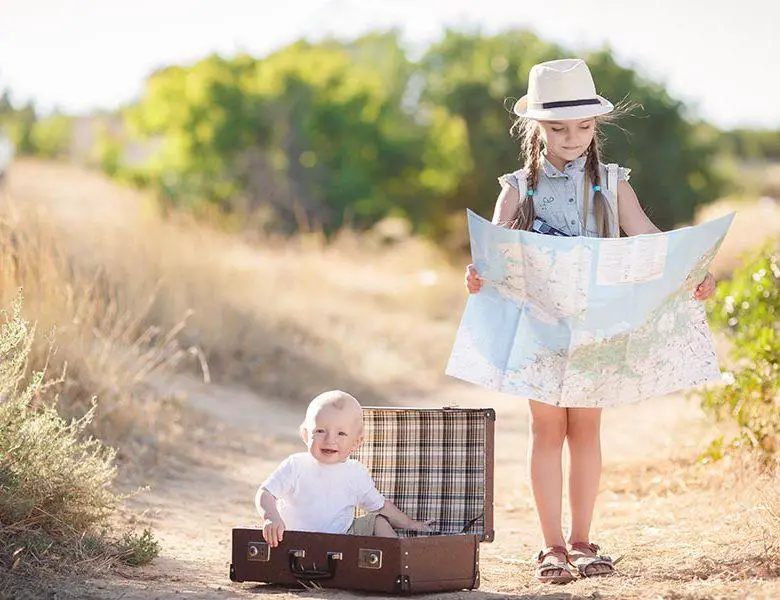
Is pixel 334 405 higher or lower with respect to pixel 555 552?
higher

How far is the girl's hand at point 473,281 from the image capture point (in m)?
4.60

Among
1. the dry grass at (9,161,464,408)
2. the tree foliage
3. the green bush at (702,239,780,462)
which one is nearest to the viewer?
the green bush at (702,239,780,462)

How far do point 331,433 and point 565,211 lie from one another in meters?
1.25

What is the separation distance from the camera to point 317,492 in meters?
4.51

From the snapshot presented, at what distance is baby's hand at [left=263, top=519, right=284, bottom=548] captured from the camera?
4.30 meters

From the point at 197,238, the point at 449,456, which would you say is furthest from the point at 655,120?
the point at 449,456

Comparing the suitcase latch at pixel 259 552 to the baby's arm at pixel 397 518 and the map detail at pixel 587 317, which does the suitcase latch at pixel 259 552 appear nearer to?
the baby's arm at pixel 397 518

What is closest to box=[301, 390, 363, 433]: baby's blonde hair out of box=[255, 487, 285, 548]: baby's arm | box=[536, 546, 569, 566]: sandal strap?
box=[255, 487, 285, 548]: baby's arm

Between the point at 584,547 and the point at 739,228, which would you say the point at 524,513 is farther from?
the point at 739,228

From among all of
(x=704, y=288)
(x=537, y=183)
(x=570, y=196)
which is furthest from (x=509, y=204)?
(x=704, y=288)

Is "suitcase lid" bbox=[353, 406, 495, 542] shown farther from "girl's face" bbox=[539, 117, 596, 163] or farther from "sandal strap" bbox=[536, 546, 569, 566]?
"girl's face" bbox=[539, 117, 596, 163]

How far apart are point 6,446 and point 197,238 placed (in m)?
7.18

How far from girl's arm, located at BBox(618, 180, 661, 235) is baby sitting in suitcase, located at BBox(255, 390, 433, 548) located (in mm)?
1274

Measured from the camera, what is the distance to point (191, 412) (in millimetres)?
8656
